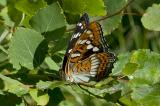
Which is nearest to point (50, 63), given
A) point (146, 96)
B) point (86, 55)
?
point (86, 55)

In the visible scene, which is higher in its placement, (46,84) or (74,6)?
(74,6)

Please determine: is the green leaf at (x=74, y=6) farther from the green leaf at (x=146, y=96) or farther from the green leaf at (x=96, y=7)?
the green leaf at (x=146, y=96)

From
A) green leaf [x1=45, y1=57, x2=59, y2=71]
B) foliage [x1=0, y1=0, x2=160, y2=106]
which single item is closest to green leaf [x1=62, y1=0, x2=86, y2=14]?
foliage [x1=0, y1=0, x2=160, y2=106]

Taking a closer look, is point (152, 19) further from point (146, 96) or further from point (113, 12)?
point (146, 96)

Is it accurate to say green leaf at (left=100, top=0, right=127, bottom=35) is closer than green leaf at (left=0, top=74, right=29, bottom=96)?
No

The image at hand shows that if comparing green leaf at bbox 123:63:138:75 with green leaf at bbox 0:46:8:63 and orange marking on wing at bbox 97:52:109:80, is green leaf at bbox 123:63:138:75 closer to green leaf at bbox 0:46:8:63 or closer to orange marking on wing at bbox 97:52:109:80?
orange marking on wing at bbox 97:52:109:80

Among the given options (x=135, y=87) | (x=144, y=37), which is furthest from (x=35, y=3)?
(x=144, y=37)

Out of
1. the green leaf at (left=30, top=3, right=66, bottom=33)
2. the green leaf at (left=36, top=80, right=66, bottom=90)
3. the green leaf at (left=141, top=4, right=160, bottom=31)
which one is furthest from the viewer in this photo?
the green leaf at (left=141, top=4, right=160, bottom=31)

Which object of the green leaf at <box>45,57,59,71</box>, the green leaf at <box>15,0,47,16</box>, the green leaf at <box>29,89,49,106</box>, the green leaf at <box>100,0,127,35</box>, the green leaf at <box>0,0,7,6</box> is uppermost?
the green leaf at <box>0,0,7,6</box>
